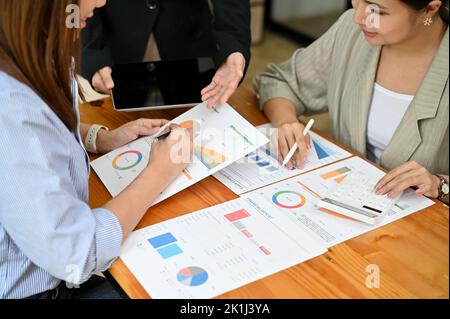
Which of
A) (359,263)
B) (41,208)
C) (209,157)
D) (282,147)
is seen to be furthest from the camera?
(282,147)

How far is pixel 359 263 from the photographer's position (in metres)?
0.91

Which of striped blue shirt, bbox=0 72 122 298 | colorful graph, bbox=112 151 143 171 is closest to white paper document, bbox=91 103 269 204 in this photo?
colorful graph, bbox=112 151 143 171

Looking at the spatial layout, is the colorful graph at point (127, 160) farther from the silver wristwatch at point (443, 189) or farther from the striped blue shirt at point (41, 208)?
the silver wristwatch at point (443, 189)

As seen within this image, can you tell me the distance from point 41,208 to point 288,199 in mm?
504

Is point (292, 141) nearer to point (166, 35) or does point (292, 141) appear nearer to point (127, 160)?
point (127, 160)

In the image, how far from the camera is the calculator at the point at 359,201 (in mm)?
1008

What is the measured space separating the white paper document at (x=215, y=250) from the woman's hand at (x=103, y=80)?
0.57 meters

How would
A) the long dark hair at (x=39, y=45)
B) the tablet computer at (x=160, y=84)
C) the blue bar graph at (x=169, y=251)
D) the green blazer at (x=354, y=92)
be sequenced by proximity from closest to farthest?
the long dark hair at (x=39, y=45) < the blue bar graph at (x=169, y=251) < the green blazer at (x=354, y=92) < the tablet computer at (x=160, y=84)

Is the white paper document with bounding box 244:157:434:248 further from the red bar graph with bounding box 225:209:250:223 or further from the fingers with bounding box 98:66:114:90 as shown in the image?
the fingers with bounding box 98:66:114:90

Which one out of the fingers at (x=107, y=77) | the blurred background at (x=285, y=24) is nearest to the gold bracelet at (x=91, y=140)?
the fingers at (x=107, y=77)

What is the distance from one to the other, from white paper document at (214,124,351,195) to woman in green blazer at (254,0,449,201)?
0.03m

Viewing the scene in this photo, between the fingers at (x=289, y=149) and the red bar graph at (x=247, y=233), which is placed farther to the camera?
the fingers at (x=289, y=149)

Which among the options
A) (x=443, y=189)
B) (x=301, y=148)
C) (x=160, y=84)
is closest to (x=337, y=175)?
(x=301, y=148)
